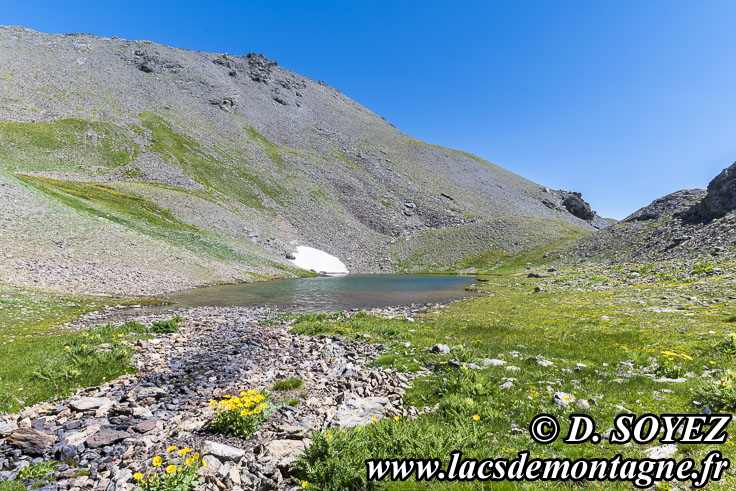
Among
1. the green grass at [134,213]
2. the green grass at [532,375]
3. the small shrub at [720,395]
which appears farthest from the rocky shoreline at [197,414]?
the green grass at [134,213]

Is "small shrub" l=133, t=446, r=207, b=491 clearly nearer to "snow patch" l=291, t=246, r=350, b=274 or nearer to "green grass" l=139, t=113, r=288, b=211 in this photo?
"snow patch" l=291, t=246, r=350, b=274

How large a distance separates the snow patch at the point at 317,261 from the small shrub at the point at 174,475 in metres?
74.1

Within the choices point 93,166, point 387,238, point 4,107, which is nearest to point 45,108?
point 4,107

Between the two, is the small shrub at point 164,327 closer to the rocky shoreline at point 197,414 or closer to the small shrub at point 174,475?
the rocky shoreline at point 197,414

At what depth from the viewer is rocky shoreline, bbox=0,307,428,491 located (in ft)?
23.5

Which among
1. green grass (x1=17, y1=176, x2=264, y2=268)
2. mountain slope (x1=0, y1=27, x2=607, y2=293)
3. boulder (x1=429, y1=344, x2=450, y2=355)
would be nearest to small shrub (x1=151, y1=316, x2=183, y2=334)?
boulder (x1=429, y1=344, x2=450, y2=355)

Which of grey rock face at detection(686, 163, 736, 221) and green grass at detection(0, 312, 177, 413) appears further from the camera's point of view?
grey rock face at detection(686, 163, 736, 221)

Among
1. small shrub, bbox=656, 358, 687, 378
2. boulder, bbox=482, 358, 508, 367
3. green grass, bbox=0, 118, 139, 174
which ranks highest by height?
green grass, bbox=0, 118, 139, 174

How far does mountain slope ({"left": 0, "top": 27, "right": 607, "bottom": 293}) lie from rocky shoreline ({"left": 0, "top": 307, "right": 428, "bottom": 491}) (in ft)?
101

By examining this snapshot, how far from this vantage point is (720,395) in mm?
7844

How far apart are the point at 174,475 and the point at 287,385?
5.66m

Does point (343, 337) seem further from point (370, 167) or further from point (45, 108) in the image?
point (45, 108)

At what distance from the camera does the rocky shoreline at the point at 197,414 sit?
7160 millimetres

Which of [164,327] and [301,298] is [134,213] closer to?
[301,298]
